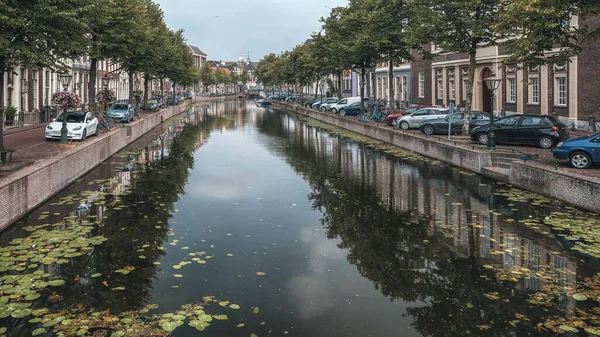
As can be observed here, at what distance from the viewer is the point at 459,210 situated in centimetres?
1384

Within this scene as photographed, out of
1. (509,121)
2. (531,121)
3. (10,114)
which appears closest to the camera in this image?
(531,121)

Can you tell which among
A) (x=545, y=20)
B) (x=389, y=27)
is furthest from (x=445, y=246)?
(x=389, y=27)

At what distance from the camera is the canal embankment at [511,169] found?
1361 cm

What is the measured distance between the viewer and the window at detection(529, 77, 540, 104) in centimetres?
3528

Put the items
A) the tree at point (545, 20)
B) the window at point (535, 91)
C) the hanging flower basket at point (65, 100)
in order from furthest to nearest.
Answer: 1. the window at point (535, 91)
2. the hanging flower basket at point (65, 100)
3. the tree at point (545, 20)

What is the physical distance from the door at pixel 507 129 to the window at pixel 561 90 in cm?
1084

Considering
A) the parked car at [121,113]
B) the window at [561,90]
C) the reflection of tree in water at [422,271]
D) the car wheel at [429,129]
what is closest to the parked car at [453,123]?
the car wheel at [429,129]

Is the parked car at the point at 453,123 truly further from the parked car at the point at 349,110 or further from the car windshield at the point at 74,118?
the parked car at the point at 349,110

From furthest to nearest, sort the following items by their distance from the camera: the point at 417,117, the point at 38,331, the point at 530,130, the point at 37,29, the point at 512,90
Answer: the point at 512,90 < the point at 417,117 < the point at 530,130 < the point at 37,29 < the point at 38,331

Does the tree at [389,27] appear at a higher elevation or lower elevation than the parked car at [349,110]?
higher

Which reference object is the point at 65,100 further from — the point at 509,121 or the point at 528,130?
the point at 528,130

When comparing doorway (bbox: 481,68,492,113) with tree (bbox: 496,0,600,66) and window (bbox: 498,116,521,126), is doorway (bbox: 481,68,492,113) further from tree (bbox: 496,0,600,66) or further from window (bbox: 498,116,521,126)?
tree (bbox: 496,0,600,66)

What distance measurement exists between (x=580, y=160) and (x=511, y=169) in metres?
2.08

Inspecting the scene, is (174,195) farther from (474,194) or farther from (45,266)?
(474,194)
